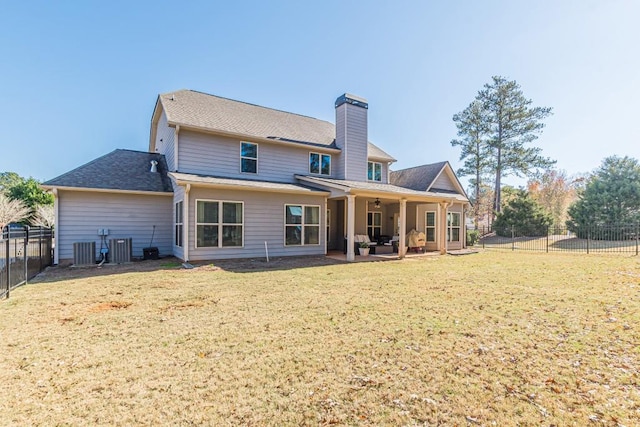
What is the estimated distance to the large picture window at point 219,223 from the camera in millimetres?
10500

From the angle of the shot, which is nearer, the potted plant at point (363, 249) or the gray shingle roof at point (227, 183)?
the gray shingle roof at point (227, 183)

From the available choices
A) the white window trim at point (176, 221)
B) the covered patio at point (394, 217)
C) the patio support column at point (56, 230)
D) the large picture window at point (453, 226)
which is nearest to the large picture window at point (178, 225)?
the white window trim at point (176, 221)

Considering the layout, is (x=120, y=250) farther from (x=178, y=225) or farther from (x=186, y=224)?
(x=186, y=224)

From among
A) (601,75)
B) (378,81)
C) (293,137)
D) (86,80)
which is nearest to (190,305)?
(293,137)

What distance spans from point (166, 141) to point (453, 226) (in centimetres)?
1573

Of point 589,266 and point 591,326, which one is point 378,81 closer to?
point 589,266

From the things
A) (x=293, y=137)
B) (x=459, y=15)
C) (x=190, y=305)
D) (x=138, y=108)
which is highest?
(x=138, y=108)

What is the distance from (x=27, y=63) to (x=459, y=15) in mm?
21785

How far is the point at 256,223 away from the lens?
11.5 m

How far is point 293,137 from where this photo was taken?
559 inches

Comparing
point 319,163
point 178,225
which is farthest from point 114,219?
point 319,163

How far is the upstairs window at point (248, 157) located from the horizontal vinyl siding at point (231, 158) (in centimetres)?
14

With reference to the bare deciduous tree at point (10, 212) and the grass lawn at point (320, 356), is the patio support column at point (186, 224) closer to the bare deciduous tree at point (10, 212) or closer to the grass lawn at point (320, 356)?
the grass lawn at point (320, 356)

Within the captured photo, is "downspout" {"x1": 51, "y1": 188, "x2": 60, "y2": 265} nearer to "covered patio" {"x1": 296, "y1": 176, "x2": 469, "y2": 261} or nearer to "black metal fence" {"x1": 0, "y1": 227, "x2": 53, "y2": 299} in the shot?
"black metal fence" {"x1": 0, "y1": 227, "x2": 53, "y2": 299}
